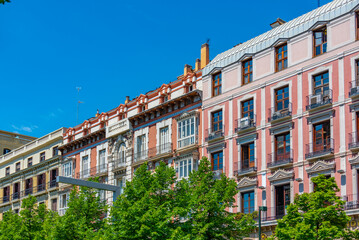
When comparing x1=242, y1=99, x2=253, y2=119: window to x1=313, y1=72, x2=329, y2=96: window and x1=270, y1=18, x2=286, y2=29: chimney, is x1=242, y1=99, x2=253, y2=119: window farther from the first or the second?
x1=270, y1=18, x2=286, y2=29: chimney

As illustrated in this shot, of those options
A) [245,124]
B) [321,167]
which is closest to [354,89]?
[321,167]

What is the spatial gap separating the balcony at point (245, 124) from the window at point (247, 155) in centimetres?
105

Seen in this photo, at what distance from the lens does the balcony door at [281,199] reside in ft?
128

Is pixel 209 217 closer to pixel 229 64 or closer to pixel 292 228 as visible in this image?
pixel 292 228

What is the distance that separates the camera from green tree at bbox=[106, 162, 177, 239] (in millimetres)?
34531

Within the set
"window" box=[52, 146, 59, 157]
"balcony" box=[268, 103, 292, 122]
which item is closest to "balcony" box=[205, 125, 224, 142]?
"balcony" box=[268, 103, 292, 122]

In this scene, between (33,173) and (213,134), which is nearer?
(213,134)

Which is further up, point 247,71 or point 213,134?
point 247,71

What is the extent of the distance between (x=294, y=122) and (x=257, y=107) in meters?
3.61

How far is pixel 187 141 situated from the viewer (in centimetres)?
4734

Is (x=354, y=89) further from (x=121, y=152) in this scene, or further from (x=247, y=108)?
(x=121, y=152)

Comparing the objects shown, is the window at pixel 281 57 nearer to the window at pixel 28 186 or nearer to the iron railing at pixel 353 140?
the iron railing at pixel 353 140

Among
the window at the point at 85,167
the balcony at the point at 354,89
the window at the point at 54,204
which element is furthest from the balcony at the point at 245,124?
the window at the point at 54,204

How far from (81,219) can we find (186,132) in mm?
10470
